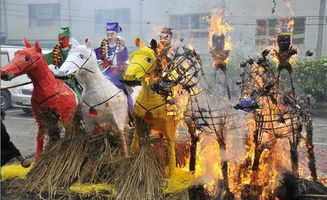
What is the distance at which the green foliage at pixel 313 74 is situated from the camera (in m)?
13.0

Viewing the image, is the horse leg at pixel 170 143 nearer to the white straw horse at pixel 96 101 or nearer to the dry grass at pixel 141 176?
the dry grass at pixel 141 176

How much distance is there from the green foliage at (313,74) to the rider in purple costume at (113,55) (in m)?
8.31

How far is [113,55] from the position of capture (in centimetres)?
661

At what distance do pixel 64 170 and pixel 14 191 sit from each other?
674 millimetres

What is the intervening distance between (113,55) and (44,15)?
752cm

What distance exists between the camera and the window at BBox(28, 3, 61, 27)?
41.6 ft

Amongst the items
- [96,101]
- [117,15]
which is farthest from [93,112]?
[117,15]

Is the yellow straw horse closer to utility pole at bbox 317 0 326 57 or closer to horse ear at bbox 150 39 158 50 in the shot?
horse ear at bbox 150 39 158 50

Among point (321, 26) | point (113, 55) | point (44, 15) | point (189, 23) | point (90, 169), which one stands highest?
point (44, 15)

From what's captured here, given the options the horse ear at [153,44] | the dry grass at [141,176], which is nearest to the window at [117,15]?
the horse ear at [153,44]

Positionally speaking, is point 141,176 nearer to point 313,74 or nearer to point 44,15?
point 44,15

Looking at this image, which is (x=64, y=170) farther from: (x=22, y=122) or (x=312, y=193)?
(x=22, y=122)

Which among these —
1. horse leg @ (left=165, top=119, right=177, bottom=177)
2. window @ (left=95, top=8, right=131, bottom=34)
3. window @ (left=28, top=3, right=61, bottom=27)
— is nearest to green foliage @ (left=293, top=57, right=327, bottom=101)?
window @ (left=95, top=8, right=131, bottom=34)

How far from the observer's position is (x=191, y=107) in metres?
4.77
